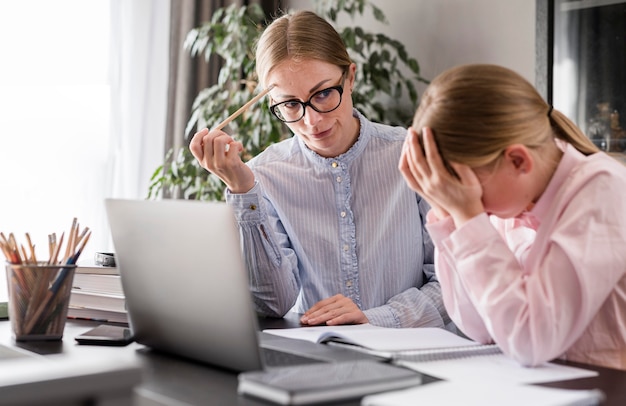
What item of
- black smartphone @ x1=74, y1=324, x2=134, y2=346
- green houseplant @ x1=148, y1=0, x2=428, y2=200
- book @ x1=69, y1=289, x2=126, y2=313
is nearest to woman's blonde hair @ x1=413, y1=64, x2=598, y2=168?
black smartphone @ x1=74, y1=324, x2=134, y2=346

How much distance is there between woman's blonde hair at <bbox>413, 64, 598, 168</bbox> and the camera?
1.12 meters

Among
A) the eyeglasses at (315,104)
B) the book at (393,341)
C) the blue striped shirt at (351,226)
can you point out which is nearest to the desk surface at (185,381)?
the book at (393,341)

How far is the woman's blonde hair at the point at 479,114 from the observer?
112cm

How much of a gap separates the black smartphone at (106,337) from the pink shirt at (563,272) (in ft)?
1.59

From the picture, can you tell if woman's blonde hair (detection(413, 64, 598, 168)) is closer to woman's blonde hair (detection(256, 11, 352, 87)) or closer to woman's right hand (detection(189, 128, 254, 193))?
woman's right hand (detection(189, 128, 254, 193))

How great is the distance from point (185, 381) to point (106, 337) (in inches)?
12.4

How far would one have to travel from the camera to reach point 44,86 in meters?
3.28

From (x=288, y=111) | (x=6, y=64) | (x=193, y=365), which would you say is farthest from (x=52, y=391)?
(x=6, y=64)

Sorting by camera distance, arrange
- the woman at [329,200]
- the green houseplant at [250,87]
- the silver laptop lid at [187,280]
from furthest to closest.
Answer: the green houseplant at [250,87]
the woman at [329,200]
the silver laptop lid at [187,280]

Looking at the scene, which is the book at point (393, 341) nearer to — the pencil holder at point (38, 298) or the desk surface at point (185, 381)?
the desk surface at point (185, 381)

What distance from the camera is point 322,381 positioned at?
0.88m

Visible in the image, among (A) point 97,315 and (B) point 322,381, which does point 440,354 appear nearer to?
(B) point 322,381

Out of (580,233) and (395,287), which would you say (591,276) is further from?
(395,287)

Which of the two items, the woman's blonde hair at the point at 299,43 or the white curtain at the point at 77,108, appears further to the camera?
the white curtain at the point at 77,108
